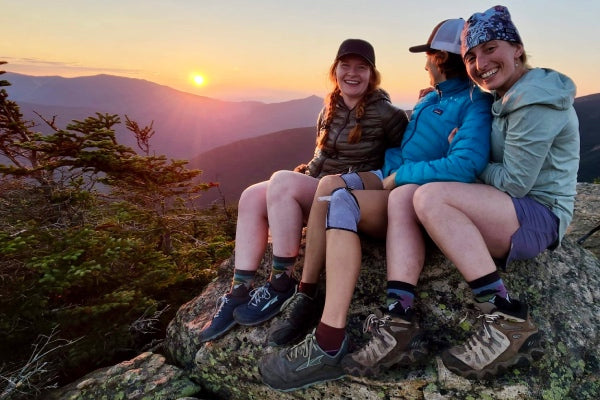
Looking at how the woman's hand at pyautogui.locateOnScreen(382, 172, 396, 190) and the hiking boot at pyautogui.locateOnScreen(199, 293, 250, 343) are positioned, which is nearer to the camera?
the woman's hand at pyautogui.locateOnScreen(382, 172, 396, 190)

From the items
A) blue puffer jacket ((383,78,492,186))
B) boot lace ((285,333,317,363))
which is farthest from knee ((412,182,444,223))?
boot lace ((285,333,317,363))

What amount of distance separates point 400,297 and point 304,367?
0.72 m

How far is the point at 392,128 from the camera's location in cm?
296

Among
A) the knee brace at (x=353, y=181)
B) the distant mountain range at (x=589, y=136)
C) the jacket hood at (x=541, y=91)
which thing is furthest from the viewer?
the distant mountain range at (x=589, y=136)

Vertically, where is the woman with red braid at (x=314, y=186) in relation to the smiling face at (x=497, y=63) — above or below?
below

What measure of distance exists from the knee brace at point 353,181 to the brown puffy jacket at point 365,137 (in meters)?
0.28

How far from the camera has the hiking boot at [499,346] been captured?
6.36 ft

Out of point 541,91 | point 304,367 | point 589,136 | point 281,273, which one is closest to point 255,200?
point 281,273

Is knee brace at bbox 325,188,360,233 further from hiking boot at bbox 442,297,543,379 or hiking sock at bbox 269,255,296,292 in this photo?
hiking boot at bbox 442,297,543,379

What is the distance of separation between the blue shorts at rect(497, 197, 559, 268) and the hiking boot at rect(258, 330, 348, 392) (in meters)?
1.18

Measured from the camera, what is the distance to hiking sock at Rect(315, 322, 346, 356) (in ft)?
7.14

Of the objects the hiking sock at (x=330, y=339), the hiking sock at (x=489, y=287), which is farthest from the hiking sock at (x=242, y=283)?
the hiking sock at (x=489, y=287)

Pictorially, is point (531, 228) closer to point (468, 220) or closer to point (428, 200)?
point (468, 220)

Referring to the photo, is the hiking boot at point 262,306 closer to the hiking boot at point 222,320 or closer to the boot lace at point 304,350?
the hiking boot at point 222,320
